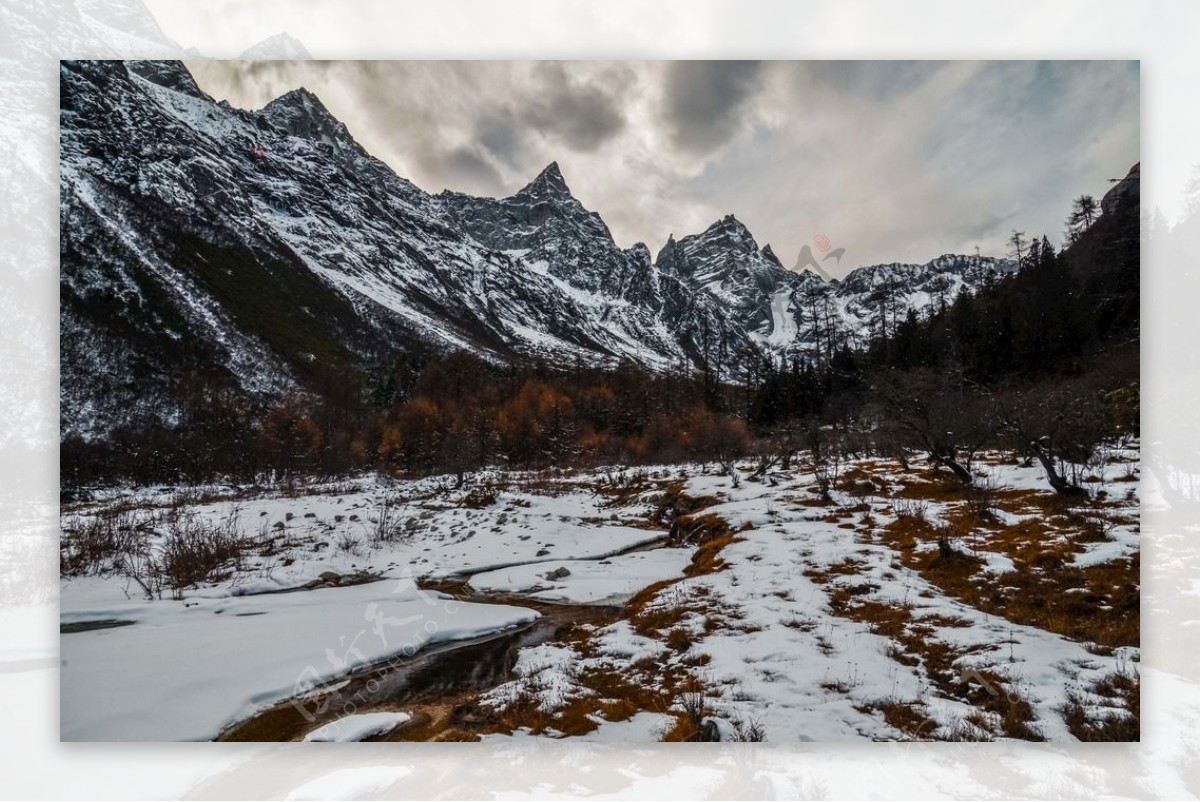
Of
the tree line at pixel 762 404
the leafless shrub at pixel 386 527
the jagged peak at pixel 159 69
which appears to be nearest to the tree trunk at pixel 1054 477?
the tree line at pixel 762 404

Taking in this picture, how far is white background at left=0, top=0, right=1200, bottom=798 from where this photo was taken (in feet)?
15.0

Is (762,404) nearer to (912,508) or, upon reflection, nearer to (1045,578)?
(912,508)

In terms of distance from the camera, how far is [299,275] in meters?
45.8

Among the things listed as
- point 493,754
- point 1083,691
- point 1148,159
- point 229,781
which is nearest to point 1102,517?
point 1083,691

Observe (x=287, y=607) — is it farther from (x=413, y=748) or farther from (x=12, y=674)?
(x=413, y=748)

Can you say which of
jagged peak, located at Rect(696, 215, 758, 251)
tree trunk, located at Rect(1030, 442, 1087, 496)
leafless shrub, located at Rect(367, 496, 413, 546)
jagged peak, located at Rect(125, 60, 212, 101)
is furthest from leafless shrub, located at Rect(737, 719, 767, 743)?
leafless shrub, located at Rect(367, 496, 413, 546)

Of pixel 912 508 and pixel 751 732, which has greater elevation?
pixel 912 508

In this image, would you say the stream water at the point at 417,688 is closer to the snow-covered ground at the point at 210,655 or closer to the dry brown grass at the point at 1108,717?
the snow-covered ground at the point at 210,655

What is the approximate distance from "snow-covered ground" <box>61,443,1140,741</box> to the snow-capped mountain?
278 centimetres

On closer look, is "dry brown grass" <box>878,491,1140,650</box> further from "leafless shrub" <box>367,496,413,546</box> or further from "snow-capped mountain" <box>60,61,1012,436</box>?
"leafless shrub" <box>367,496,413,546</box>

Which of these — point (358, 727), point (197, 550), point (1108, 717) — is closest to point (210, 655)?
point (358, 727)

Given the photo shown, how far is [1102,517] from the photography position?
641 centimetres
